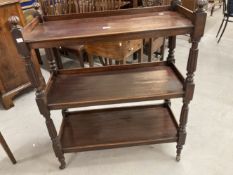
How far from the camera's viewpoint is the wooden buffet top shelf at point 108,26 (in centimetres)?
100

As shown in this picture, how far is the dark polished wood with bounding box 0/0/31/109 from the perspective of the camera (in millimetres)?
1864

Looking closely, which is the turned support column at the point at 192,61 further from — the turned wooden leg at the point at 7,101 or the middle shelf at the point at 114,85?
the turned wooden leg at the point at 7,101

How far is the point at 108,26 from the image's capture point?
3.76 feet

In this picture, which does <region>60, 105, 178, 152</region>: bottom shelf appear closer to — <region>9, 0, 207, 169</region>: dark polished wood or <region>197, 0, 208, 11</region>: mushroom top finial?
<region>9, 0, 207, 169</region>: dark polished wood

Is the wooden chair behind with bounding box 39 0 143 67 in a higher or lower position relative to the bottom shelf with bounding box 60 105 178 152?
higher

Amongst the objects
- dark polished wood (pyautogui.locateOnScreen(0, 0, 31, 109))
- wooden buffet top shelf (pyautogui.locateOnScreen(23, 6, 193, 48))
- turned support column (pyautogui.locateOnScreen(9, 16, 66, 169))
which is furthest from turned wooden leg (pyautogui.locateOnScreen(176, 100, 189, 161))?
dark polished wood (pyautogui.locateOnScreen(0, 0, 31, 109))

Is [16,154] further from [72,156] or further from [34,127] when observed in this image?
[72,156]

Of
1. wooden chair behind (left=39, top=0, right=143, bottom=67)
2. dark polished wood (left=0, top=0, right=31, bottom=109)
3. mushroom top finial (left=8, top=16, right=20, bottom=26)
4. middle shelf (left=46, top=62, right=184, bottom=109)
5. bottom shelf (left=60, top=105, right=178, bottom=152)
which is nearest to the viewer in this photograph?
mushroom top finial (left=8, top=16, right=20, bottom=26)

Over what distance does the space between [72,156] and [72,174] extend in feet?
0.53

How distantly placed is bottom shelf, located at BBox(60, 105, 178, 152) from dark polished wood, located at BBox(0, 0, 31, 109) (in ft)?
2.71

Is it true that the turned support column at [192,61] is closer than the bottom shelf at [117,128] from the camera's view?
Yes

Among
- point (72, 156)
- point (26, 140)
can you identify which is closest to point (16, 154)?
point (26, 140)


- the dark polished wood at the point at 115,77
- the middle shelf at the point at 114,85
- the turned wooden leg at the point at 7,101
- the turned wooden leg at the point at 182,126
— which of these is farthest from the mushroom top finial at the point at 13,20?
the turned wooden leg at the point at 7,101

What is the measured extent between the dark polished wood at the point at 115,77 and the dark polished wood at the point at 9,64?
2.48ft
